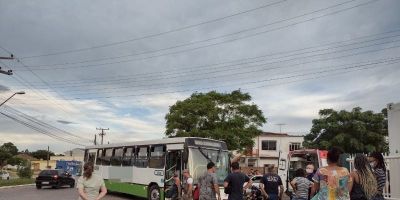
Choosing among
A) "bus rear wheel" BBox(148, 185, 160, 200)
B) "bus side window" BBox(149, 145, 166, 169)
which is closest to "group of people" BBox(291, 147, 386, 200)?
"bus side window" BBox(149, 145, 166, 169)

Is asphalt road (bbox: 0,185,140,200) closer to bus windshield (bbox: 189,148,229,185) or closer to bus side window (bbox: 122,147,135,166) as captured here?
bus side window (bbox: 122,147,135,166)

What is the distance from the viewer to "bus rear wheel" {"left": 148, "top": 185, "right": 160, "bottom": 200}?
21.4 m

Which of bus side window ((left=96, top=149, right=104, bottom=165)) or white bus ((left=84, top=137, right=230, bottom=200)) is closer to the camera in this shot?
white bus ((left=84, top=137, right=230, bottom=200))

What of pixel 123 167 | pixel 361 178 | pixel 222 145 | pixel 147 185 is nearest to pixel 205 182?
pixel 361 178

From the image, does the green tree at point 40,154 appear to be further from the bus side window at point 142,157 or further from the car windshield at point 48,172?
the bus side window at point 142,157

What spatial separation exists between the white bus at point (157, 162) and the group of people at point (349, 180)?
9.69 metres

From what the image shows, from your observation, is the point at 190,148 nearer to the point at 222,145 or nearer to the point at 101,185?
the point at 222,145

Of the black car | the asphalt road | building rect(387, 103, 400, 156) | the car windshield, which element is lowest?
the asphalt road

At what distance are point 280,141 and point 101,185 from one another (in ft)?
195

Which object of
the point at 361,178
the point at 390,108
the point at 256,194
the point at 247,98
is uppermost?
the point at 247,98

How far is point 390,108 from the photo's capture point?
1675cm

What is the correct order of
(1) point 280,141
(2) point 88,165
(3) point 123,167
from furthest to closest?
(1) point 280,141, (3) point 123,167, (2) point 88,165

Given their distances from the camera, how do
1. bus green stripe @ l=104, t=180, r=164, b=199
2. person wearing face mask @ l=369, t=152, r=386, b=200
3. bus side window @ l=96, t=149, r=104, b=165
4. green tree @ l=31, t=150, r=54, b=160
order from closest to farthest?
person wearing face mask @ l=369, t=152, r=386, b=200
bus green stripe @ l=104, t=180, r=164, b=199
bus side window @ l=96, t=149, r=104, b=165
green tree @ l=31, t=150, r=54, b=160

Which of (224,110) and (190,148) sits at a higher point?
(224,110)
